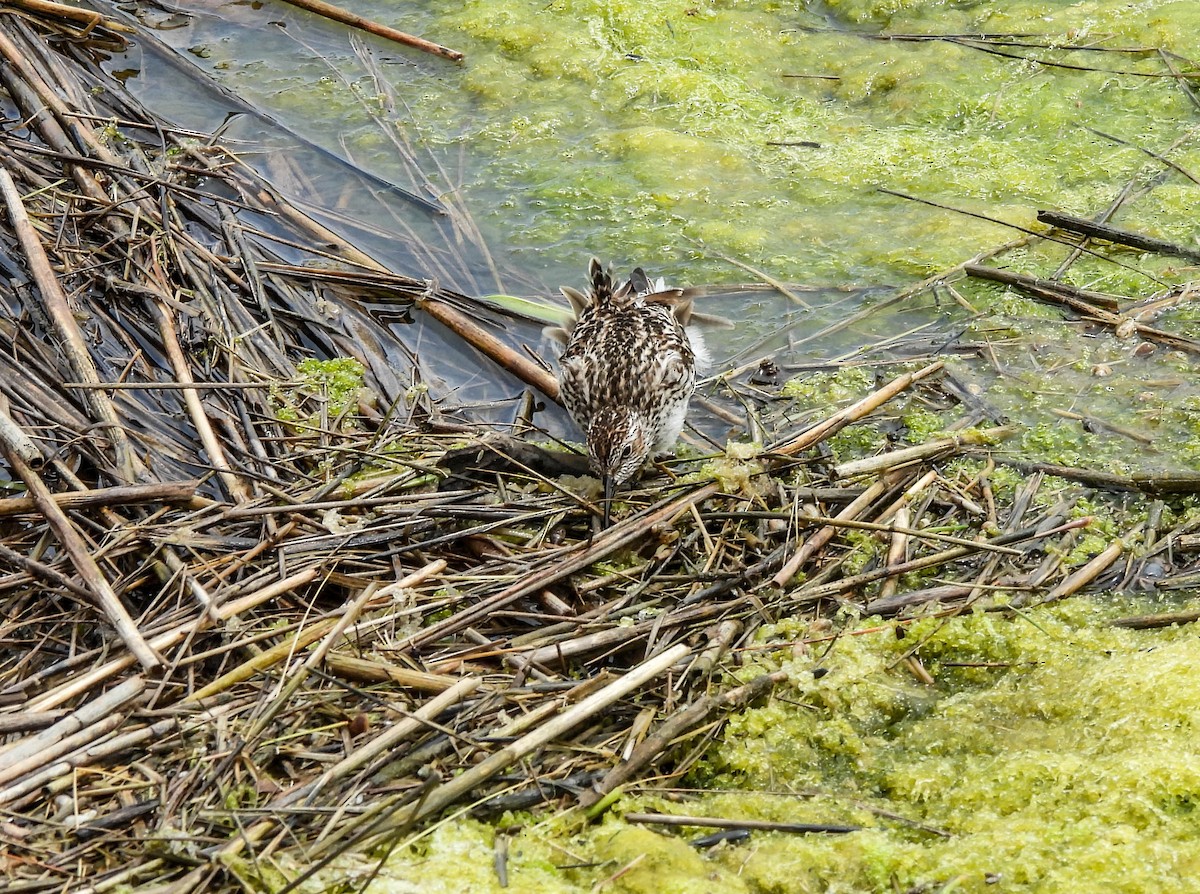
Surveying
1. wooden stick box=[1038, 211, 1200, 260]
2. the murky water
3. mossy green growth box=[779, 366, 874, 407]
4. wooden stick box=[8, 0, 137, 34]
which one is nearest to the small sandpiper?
mossy green growth box=[779, 366, 874, 407]

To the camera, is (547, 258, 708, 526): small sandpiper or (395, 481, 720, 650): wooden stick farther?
(547, 258, 708, 526): small sandpiper

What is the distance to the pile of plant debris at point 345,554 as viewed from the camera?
9.77ft

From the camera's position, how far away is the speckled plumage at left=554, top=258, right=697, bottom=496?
169 inches

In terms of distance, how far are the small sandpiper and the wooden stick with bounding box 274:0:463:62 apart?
10.5ft

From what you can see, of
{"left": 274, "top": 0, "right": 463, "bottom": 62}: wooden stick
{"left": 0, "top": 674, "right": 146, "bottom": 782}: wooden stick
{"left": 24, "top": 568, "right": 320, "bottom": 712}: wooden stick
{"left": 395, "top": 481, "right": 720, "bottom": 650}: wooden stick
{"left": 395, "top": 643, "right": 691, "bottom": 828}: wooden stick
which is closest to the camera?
{"left": 395, "top": 643, "right": 691, "bottom": 828}: wooden stick

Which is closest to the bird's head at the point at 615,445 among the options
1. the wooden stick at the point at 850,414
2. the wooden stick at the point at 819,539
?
the wooden stick at the point at 850,414

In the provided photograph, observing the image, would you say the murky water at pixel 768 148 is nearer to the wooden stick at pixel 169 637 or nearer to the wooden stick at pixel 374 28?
the wooden stick at pixel 374 28

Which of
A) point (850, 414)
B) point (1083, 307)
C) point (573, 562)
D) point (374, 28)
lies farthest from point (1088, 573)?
point (374, 28)

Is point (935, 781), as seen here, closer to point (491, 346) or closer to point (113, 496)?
point (113, 496)

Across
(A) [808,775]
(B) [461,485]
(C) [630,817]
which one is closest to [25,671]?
(B) [461,485]

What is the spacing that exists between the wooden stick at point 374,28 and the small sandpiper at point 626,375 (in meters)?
3.21

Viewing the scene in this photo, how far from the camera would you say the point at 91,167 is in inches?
217

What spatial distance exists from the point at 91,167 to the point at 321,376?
5.50 feet

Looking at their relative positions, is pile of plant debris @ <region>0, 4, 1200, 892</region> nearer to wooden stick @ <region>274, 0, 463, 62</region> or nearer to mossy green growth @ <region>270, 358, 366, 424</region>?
mossy green growth @ <region>270, 358, 366, 424</region>
